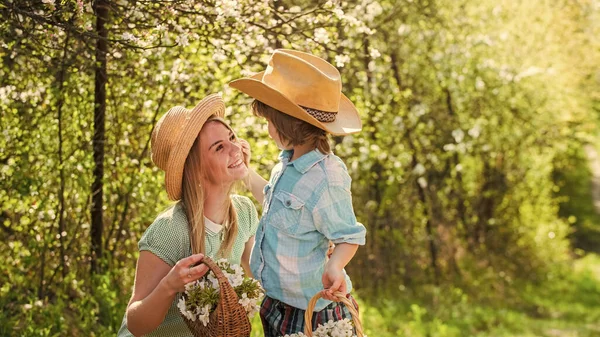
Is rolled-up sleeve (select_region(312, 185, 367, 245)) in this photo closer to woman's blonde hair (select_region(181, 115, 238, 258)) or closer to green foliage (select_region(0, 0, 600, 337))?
woman's blonde hair (select_region(181, 115, 238, 258))

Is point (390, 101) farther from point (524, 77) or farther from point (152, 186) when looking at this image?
point (152, 186)

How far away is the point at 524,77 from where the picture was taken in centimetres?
1034

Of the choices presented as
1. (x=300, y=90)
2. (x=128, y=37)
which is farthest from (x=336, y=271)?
(x=128, y=37)

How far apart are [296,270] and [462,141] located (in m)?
6.98

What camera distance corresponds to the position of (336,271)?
286 cm

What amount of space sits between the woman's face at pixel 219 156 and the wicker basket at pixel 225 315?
48cm

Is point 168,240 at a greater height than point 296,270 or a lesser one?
greater

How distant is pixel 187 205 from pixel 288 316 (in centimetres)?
56

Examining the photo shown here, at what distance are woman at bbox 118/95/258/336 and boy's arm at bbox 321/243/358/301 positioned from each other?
45cm

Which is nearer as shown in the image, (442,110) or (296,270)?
(296,270)

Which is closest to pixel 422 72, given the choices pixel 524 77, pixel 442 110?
pixel 442 110

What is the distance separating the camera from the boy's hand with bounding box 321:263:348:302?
2.82 meters

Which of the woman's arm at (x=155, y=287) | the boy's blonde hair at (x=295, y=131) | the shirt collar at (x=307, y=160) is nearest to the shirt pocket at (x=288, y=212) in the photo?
the shirt collar at (x=307, y=160)

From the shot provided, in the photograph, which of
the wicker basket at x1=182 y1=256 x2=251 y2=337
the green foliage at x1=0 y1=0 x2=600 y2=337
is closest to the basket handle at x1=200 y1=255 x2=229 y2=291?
the wicker basket at x1=182 y1=256 x2=251 y2=337
